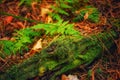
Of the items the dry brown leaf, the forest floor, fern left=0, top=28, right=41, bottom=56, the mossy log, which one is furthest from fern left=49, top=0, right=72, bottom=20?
the mossy log

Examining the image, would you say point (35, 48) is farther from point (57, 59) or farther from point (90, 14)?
point (90, 14)

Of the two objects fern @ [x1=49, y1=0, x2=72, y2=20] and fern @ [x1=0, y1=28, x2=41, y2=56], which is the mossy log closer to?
fern @ [x1=0, y1=28, x2=41, y2=56]

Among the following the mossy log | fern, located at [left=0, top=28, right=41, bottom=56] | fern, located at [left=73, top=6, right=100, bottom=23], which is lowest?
the mossy log

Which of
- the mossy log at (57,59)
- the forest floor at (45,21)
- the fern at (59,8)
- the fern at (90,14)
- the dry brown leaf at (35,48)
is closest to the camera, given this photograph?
the mossy log at (57,59)

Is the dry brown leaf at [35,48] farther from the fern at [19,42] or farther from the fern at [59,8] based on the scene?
the fern at [59,8]

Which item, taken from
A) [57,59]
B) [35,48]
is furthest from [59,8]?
[57,59]

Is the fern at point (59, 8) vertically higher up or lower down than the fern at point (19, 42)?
higher up

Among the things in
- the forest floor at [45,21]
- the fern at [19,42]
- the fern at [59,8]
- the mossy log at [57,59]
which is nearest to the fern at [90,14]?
the forest floor at [45,21]
